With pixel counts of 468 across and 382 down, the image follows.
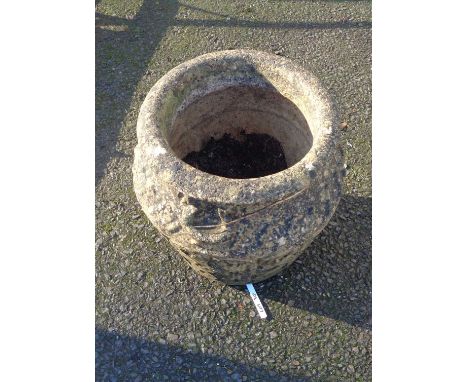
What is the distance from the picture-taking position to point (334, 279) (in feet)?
9.03

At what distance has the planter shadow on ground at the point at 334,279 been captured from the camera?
2650 mm

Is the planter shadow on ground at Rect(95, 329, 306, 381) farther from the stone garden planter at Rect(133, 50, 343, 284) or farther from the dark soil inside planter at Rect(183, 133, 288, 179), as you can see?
the dark soil inside planter at Rect(183, 133, 288, 179)

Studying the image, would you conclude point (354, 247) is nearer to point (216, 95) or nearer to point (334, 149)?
point (334, 149)

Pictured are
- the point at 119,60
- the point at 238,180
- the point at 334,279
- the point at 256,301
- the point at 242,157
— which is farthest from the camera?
the point at 119,60

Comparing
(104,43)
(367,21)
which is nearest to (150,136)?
(104,43)

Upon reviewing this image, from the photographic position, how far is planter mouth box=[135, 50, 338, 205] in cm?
193

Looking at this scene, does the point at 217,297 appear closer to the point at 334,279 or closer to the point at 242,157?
the point at 334,279

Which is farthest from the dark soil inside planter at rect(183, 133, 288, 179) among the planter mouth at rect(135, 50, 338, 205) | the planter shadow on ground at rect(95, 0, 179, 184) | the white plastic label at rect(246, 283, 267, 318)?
the planter shadow on ground at rect(95, 0, 179, 184)

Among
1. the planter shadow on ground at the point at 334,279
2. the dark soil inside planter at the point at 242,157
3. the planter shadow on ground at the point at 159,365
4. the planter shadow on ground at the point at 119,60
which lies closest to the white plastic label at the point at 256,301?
the planter shadow on ground at the point at 334,279

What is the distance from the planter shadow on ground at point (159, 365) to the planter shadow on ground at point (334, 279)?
0.43m

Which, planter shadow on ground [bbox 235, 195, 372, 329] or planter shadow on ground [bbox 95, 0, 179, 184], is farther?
planter shadow on ground [bbox 95, 0, 179, 184]

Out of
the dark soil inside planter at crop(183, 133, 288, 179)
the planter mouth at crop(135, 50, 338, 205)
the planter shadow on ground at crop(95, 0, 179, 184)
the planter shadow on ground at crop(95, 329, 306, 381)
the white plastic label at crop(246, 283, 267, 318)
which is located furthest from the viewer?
the planter shadow on ground at crop(95, 0, 179, 184)

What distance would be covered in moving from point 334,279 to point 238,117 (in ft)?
4.10

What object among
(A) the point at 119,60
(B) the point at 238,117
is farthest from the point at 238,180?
(A) the point at 119,60
